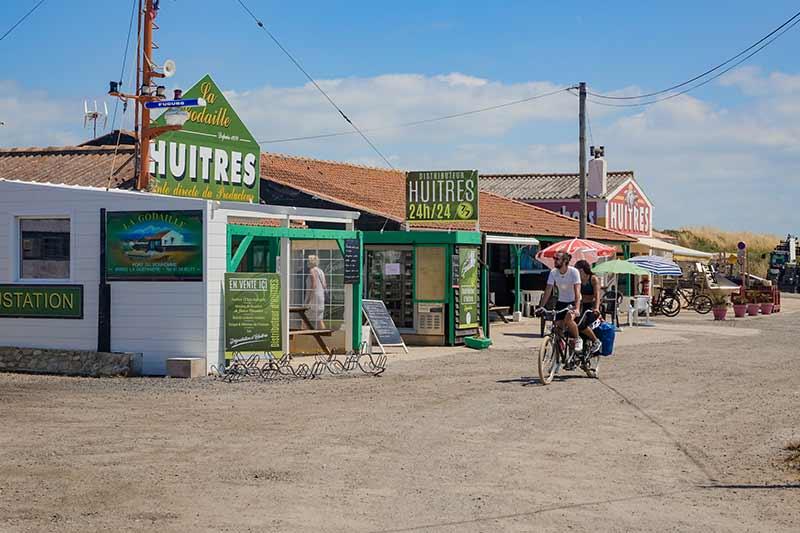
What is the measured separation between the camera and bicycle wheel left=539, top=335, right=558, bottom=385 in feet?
44.6

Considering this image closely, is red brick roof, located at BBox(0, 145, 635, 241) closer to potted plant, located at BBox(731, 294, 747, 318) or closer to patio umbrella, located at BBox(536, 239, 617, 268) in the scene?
patio umbrella, located at BBox(536, 239, 617, 268)

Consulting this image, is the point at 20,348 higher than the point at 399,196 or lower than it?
lower

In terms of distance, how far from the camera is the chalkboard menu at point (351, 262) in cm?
1727

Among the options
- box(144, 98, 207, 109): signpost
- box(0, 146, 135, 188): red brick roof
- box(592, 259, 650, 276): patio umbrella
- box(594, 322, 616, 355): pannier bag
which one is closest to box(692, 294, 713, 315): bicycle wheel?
box(592, 259, 650, 276): patio umbrella

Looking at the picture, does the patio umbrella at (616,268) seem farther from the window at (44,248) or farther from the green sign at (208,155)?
the window at (44,248)

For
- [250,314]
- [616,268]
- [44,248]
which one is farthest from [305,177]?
[250,314]

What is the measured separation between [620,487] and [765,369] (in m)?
9.29

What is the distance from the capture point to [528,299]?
2994cm

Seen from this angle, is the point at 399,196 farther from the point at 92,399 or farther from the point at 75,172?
the point at 92,399

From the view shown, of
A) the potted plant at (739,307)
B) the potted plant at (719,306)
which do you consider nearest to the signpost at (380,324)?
the potted plant at (719,306)

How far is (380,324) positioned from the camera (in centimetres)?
1794

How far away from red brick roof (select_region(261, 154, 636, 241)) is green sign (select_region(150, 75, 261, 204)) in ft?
10.2

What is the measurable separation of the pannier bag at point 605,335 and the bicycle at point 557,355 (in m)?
1.51

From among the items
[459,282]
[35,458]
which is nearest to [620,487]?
[35,458]
